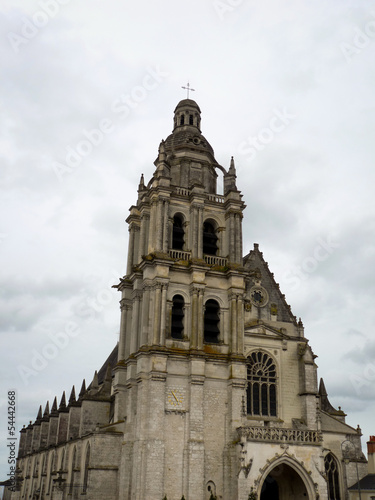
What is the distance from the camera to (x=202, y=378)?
31406mm

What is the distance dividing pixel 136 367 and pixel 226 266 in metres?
8.15

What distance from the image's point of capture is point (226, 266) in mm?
35000

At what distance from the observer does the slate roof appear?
106ft

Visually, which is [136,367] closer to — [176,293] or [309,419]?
[176,293]

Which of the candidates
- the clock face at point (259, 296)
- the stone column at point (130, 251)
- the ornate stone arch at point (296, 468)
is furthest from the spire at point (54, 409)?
the ornate stone arch at point (296, 468)

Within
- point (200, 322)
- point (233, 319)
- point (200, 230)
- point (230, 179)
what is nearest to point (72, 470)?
point (200, 322)

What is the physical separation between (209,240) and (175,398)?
1071 cm

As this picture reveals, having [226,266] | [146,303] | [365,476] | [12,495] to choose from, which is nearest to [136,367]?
[146,303]

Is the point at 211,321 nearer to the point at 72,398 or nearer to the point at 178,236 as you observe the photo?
the point at 178,236

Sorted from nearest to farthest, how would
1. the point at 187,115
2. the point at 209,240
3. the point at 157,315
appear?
the point at 157,315, the point at 209,240, the point at 187,115

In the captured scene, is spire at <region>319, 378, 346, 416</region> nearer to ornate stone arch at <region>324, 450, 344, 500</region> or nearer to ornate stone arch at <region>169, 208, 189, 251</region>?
ornate stone arch at <region>324, 450, 344, 500</region>

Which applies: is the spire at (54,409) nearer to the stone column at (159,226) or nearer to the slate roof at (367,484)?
the stone column at (159,226)

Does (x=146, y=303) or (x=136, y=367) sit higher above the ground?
(x=146, y=303)

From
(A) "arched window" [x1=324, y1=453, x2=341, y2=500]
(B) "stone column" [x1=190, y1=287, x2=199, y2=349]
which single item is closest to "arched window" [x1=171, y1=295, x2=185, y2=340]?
(B) "stone column" [x1=190, y1=287, x2=199, y2=349]
